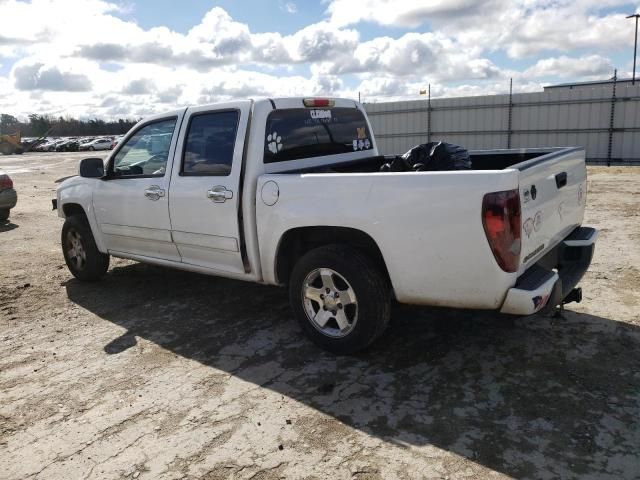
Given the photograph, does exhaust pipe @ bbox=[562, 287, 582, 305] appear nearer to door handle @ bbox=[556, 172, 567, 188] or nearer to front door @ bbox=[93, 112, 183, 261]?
door handle @ bbox=[556, 172, 567, 188]

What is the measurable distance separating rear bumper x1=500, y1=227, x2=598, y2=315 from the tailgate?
0.23 ft

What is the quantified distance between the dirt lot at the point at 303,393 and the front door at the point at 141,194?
2.04ft

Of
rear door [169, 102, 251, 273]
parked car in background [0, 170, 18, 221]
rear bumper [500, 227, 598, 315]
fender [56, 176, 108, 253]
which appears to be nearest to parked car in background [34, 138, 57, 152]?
parked car in background [0, 170, 18, 221]

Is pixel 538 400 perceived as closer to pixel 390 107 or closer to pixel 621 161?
pixel 621 161

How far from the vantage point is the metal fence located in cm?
1836

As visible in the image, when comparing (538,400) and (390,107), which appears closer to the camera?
(538,400)

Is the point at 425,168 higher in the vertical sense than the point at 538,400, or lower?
higher

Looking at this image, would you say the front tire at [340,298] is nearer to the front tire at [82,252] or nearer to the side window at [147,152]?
the side window at [147,152]

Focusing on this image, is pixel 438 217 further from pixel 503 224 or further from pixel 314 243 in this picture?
pixel 314 243

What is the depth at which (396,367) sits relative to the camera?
3.71m

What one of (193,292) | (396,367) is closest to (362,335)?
(396,367)

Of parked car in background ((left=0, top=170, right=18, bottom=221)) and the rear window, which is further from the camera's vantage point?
parked car in background ((left=0, top=170, right=18, bottom=221))

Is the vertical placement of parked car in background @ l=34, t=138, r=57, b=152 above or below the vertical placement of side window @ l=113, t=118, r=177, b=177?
below

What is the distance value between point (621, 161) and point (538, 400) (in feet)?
59.7
